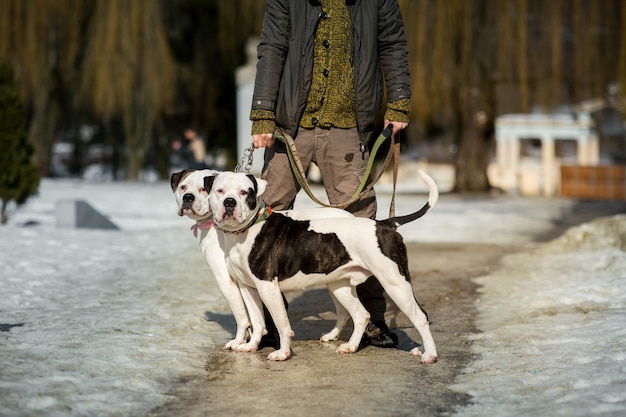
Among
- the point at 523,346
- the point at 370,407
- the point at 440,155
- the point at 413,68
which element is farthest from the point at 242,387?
the point at 440,155

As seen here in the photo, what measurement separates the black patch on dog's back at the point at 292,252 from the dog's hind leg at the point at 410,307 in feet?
0.89

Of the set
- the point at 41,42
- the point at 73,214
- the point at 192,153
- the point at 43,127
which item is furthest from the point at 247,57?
the point at 73,214

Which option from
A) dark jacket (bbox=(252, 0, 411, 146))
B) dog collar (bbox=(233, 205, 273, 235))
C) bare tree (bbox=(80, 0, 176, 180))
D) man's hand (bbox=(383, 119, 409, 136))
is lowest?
dog collar (bbox=(233, 205, 273, 235))

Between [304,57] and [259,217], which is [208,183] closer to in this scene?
[259,217]

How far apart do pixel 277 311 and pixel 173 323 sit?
3.88 feet

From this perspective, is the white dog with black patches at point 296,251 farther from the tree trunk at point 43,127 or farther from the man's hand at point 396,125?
the tree trunk at point 43,127

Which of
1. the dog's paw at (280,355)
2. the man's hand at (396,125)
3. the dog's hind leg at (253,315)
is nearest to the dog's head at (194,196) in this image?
the dog's hind leg at (253,315)

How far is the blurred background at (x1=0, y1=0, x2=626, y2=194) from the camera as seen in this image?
610 inches

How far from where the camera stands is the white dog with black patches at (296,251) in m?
4.60

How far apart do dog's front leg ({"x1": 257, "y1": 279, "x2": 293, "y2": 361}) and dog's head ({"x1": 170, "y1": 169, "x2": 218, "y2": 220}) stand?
21.1 inches

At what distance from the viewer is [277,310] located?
15.3ft

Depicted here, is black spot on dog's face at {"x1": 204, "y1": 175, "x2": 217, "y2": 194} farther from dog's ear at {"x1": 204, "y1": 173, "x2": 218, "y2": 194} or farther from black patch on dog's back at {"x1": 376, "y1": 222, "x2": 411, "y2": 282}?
black patch on dog's back at {"x1": 376, "y1": 222, "x2": 411, "y2": 282}

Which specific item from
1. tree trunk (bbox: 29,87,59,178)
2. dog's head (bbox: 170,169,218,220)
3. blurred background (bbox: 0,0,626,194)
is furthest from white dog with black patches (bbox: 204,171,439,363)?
tree trunk (bbox: 29,87,59,178)

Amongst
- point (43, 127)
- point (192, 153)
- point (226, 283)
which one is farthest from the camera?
point (43, 127)
